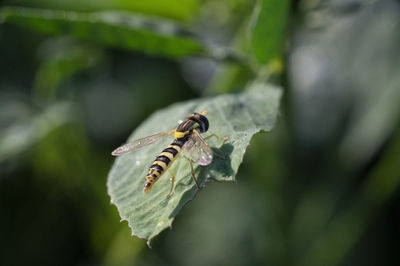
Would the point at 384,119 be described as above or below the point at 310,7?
below

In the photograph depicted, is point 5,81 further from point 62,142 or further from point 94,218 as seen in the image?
point 94,218

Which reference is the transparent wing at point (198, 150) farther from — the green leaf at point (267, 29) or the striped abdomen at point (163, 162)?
the green leaf at point (267, 29)

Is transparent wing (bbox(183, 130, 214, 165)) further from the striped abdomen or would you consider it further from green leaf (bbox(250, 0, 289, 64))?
green leaf (bbox(250, 0, 289, 64))

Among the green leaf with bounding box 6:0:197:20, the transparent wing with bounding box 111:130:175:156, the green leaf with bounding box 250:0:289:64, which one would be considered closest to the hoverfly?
the transparent wing with bounding box 111:130:175:156

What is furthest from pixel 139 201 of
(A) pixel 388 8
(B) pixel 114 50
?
(B) pixel 114 50

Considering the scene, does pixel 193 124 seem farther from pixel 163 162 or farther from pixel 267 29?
pixel 267 29

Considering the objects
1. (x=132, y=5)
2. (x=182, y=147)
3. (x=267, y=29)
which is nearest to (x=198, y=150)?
(x=182, y=147)

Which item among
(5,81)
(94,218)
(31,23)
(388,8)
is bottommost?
(94,218)

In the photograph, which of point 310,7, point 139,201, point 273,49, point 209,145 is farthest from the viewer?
point 310,7

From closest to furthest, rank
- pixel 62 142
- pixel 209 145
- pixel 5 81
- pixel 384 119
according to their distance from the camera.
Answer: pixel 209 145 < pixel 384 119 < pixel 62 142 < pixel 5 81
